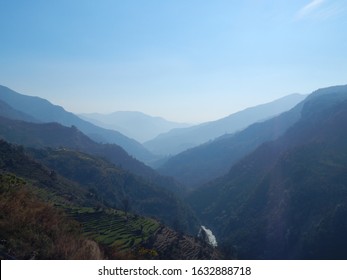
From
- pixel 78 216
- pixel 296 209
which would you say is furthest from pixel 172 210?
pixel 78 216

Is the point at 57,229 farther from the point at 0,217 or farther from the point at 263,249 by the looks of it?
the point at 263,249

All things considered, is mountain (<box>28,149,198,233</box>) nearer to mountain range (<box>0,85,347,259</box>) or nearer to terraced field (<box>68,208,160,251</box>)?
mountain range (<box>0,85,347,259</box>)

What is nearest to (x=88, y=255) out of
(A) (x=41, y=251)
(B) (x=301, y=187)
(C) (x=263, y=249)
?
(A) (x=41, y=251)

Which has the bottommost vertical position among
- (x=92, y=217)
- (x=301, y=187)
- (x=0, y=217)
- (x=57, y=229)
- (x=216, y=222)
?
(x=216, y=222)

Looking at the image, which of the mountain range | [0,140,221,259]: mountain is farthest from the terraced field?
the mountain range

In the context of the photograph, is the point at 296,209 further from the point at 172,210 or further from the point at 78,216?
the point at 78,216

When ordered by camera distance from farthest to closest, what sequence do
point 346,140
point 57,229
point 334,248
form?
point 346,140, point 334,248, point 57,229

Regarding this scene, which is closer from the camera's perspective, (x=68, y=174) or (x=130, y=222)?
(x=130, y=222)
